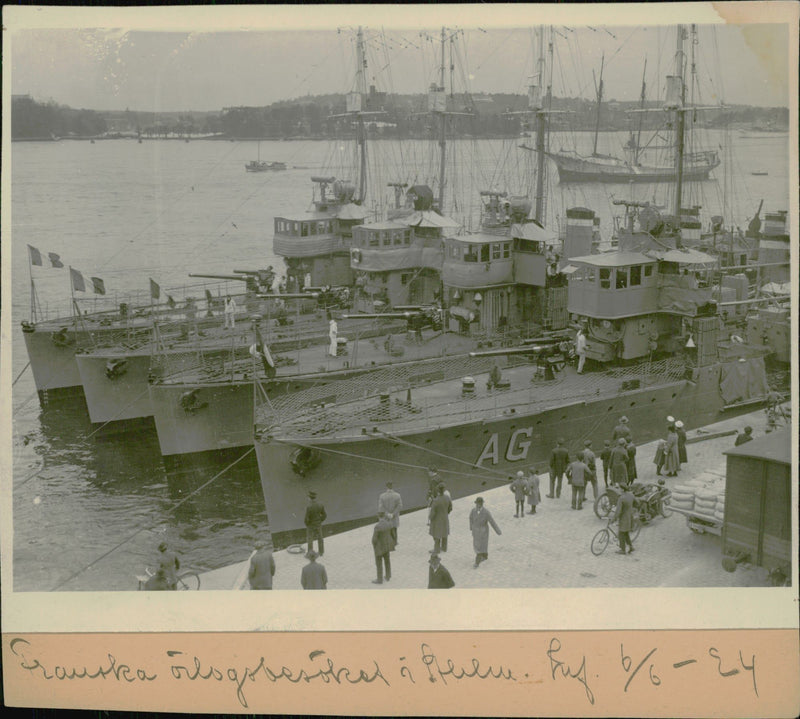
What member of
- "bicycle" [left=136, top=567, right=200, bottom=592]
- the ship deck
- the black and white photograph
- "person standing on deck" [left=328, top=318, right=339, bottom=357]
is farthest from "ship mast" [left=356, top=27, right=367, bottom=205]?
"bicycle" [left=136, top=567, right=200, bottom=592]

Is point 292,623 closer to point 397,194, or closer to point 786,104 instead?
point 786,104

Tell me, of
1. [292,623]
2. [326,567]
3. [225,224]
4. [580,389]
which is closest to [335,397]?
[580,389]

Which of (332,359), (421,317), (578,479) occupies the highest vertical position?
(421,317)

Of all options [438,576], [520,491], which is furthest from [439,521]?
[520,491]

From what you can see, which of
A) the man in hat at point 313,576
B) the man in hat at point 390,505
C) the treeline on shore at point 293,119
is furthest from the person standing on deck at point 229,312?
the man in hat at point 313,576

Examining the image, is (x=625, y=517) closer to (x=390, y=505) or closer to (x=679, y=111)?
(x=390, y=505)

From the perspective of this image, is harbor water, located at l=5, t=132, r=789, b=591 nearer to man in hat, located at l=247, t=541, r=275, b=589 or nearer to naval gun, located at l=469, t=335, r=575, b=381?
man in hat, located at l=247, t=541, r=275, b=589

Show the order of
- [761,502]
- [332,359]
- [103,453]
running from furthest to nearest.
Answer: [103,453]
[332,359]
[761,502]

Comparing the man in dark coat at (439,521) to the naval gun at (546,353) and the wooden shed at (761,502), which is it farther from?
the naval gun at (546,353)
